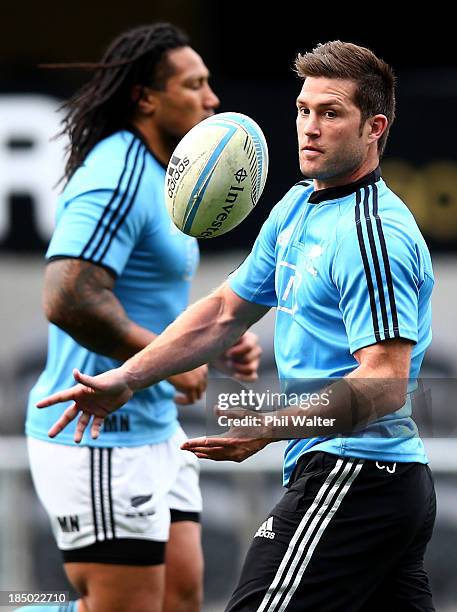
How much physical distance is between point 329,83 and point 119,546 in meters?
1.90

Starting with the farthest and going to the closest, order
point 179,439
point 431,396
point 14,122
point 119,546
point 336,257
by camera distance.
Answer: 1. point 14,122
2. point 179,439
3. point 119,546
4. point 431,396
5. point 336,257

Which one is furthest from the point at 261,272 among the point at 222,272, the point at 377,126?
the point at 222,272

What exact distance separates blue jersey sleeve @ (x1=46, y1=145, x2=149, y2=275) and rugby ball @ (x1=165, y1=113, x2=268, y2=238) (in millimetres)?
588

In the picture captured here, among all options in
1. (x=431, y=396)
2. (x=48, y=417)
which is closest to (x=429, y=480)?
(x=431, y=396)

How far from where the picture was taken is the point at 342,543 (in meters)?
3.83

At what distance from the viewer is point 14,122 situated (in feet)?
27.8

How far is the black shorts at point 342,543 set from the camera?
3.81m

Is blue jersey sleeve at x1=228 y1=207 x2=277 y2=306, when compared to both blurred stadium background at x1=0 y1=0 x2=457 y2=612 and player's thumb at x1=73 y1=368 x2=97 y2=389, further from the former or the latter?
blurred stadium background at x1=0 y1=0 x2=457 y2=612

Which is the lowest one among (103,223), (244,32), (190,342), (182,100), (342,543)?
(342,543)

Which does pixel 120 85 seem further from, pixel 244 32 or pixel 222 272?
pixel 244 32

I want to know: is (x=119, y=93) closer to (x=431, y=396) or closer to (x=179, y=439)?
(x=179, y=439)

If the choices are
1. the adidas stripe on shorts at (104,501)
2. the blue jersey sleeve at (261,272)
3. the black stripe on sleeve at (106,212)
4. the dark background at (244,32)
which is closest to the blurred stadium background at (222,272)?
the blue jersey sleeve at (261,272)

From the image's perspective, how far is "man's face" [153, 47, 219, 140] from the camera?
530 centimetres

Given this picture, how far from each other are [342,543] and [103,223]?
1.66m
